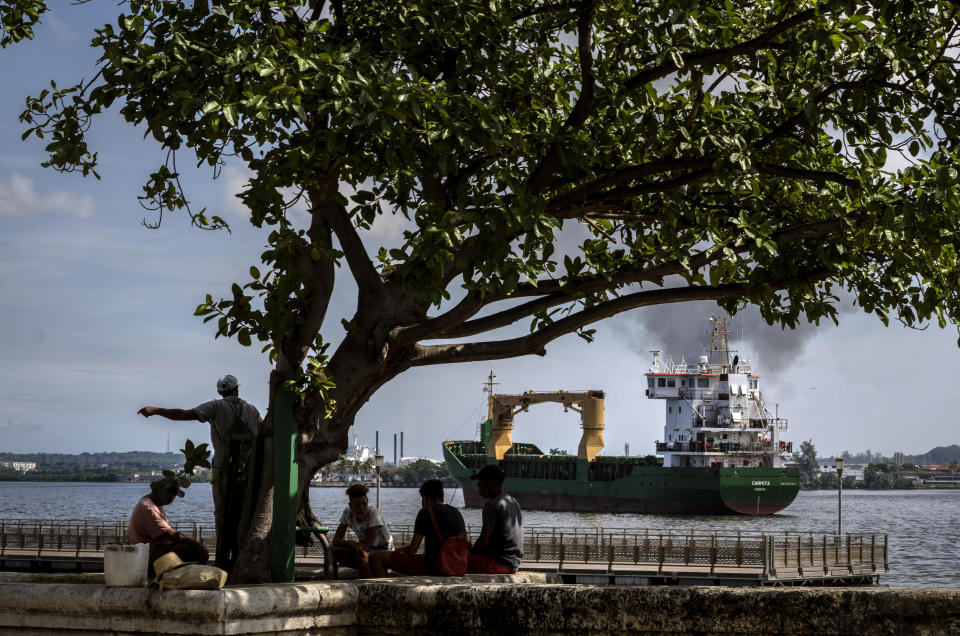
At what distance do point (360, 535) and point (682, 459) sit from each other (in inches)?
2306

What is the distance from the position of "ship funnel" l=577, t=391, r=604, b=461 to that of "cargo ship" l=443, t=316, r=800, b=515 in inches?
2.4

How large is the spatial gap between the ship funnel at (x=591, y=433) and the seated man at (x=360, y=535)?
55618mm

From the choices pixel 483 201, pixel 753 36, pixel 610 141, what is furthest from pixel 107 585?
pixel 753 36

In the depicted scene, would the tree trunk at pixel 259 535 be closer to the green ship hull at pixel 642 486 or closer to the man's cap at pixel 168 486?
the man's cap at pixel 168 486

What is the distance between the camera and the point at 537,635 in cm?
486

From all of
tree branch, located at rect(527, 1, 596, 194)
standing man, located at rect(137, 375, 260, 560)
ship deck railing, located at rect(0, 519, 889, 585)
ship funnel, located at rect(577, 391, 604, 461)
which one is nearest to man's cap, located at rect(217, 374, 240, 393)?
standing man, located at rect(137, 375, 260, 560)

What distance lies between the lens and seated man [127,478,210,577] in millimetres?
5734

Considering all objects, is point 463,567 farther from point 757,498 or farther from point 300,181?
point 757,498

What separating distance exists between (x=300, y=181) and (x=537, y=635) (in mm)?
2845

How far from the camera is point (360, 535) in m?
7.04

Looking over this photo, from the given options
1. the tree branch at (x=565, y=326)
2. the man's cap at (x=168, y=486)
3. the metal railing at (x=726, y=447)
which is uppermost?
the tree branch at (x=565, y=326)

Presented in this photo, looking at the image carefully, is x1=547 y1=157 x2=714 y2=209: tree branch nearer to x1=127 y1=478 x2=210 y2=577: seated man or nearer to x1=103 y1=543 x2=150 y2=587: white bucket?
x1=127 y1=478 x2=210 y2=577: seated man

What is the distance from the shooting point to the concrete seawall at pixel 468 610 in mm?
4410

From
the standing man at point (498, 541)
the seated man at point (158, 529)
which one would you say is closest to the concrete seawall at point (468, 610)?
the seated man at point (158, 529)
